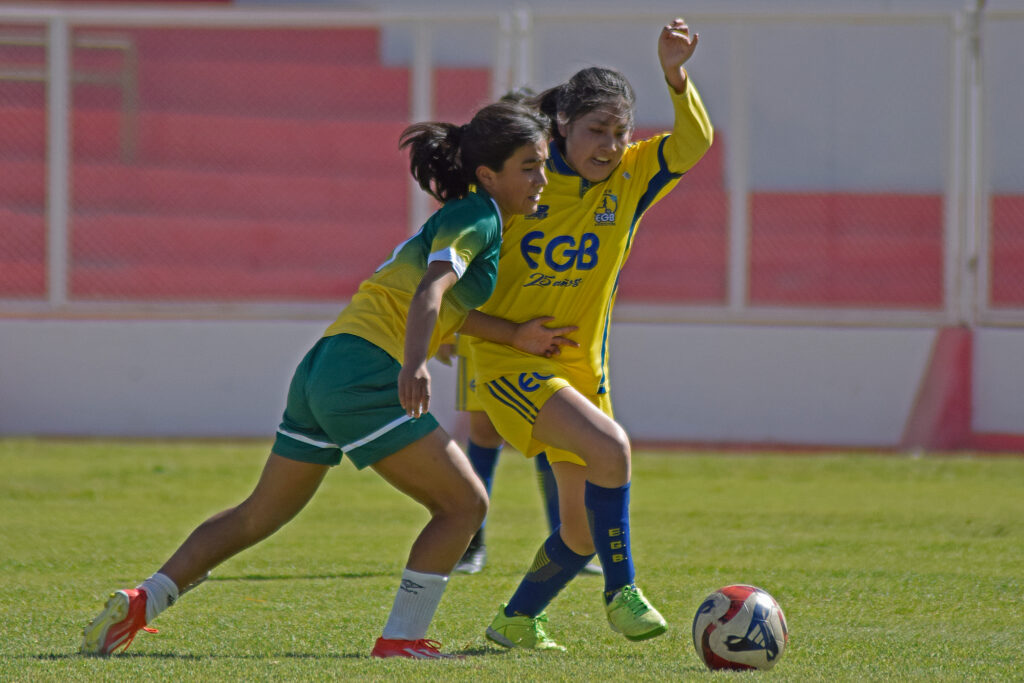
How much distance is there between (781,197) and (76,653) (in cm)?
801

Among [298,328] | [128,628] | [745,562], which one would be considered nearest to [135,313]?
[298,328]

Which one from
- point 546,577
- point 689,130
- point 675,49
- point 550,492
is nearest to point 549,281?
point 689,130

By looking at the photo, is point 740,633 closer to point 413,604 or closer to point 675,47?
point 413,604

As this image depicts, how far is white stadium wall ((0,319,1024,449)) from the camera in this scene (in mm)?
10281

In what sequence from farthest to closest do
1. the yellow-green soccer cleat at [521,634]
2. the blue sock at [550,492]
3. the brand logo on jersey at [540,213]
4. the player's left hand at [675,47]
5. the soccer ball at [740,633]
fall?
1. the blue sock at [550,492]
2. the brand logo on jersey at [540,213]
3. the player's left hand at [675,47]
4. the yellow-green soccer cleat at [521,634]
5. the soccer ball at [740,633]

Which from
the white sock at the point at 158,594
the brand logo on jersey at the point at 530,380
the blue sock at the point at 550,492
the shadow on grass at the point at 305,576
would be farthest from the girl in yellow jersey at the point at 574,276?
the shadow on grass at the point at 305,576

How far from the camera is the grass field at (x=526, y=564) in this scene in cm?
391

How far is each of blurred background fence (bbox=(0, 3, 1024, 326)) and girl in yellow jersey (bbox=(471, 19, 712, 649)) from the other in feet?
19.8

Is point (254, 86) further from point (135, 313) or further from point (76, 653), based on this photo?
point (76, 653)

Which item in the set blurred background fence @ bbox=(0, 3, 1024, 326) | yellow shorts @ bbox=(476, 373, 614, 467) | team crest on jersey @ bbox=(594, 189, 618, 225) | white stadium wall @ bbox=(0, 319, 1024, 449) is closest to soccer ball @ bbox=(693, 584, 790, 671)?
yellow shorts @ bbox=(476, 373, 614, 467)

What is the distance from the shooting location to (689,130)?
4.38 metres

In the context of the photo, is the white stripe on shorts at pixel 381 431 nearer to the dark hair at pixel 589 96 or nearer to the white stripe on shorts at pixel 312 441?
the white stripe on shorts at pixel 312 441

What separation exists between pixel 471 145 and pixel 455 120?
23.9ft

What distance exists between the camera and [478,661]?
3.88m
